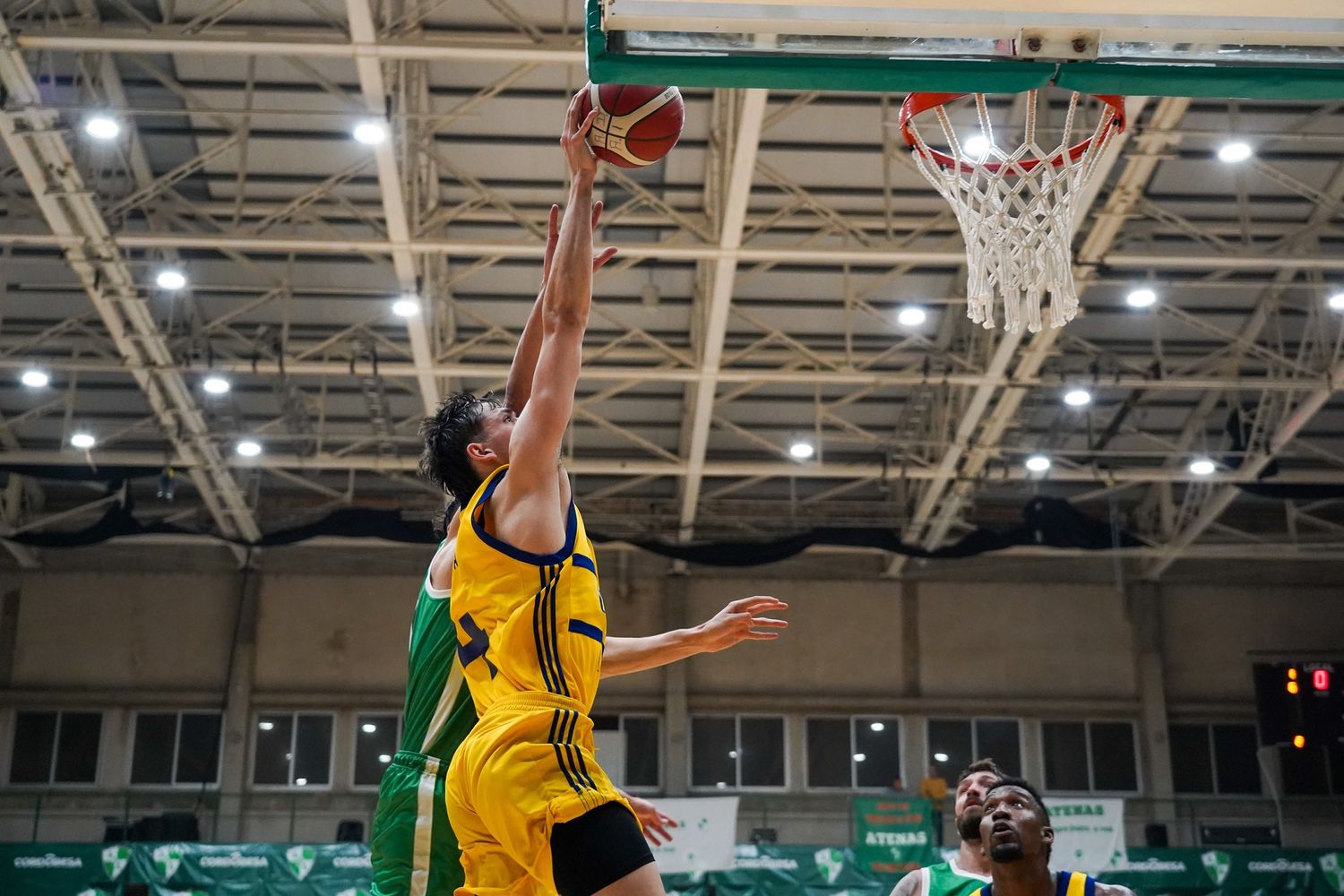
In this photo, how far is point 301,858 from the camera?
1953cm

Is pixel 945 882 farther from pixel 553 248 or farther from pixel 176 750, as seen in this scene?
pixel 176 750

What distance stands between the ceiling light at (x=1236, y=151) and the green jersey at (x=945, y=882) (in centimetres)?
1033

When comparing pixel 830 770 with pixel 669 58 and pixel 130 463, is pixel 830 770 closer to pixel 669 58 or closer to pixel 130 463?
pixel 130 463

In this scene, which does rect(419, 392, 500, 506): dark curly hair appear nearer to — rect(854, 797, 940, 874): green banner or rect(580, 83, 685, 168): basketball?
rect(580, 83, 685, 168): basketball

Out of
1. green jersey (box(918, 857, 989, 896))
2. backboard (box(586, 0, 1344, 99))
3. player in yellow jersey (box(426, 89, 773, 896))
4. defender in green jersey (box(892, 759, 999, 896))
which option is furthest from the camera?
defender in green jersey (box(892, 759, 999, 896))

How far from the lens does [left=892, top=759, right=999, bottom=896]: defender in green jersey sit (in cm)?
694

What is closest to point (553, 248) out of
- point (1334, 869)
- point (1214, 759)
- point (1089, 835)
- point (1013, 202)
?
point (1013, 202)

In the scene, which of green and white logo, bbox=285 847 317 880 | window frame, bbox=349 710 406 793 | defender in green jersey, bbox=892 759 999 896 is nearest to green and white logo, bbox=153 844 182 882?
green and white logo, bbox=285 847 317 880

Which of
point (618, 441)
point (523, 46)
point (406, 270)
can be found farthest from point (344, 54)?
point (618, 441)

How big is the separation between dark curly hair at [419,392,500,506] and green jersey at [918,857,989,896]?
11.0 feet

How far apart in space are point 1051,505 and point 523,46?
11832 millimetres

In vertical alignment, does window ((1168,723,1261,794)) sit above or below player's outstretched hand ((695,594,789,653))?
above

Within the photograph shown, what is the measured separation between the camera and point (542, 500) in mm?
4164

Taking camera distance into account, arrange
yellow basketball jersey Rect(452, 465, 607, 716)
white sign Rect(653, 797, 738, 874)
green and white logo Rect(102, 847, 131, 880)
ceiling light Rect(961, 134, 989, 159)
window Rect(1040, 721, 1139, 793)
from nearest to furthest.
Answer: yellow basketball jersey Rect(452, 465, 607, 716), ceiling light Rect(961, 134, 989, 159), green and white logo Rect(102, 847, 131, 880), white sign Rect(653, 797, 738, 874), window Rect(1040, 721, 1139, 793)
